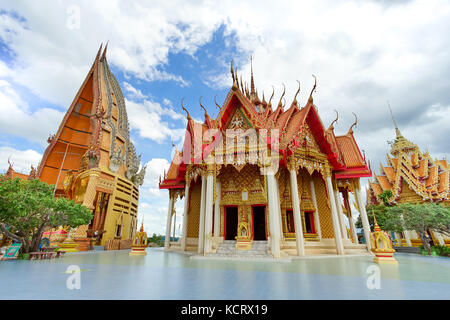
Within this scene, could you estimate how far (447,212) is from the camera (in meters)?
11.1

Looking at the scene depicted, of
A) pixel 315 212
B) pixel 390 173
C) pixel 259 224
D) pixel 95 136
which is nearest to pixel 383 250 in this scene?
pixel 315 212

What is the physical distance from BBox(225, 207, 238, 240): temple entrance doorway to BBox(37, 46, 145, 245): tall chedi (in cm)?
1151

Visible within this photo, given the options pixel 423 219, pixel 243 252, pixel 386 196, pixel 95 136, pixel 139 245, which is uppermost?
pixel 95 136

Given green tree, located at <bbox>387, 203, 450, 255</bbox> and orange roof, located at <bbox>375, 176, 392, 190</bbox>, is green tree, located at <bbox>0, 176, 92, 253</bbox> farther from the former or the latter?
orange roof, located at <bbox>375, 176, 392, 190</bbox>

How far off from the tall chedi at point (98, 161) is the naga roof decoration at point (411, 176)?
29.3m

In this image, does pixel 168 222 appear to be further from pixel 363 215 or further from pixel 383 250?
pixel 363 215

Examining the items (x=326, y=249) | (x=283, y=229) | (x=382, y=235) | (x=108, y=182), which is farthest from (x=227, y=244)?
(x=108, y=182)

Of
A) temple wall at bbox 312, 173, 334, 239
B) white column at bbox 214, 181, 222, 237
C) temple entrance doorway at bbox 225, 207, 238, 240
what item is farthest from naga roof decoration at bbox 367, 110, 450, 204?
white column at bbox 214, 181, 222, 237

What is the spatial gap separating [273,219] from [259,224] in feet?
13.2

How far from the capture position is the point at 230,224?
40.0ft

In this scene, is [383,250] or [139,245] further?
[139,245]

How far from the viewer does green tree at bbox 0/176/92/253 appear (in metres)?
6.88
